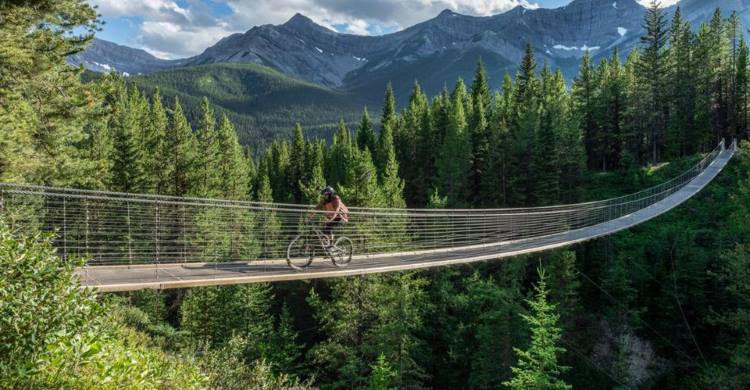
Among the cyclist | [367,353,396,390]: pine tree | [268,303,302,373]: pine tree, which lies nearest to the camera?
the cyclist

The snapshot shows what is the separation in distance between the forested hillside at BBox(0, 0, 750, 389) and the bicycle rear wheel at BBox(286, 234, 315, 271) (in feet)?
8.94

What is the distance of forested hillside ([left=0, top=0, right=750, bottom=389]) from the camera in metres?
6.40

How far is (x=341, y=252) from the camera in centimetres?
A: 932

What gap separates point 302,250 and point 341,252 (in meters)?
0.82

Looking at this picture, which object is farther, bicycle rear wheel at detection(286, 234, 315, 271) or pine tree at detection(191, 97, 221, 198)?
pine tree at detection(191, 97, 221, 198)

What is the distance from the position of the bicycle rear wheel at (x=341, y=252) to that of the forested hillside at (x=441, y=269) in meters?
3.35

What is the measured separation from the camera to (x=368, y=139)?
4219 cm

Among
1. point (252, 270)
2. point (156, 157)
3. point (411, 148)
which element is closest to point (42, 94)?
point (252, 270)

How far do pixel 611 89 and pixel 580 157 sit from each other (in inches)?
392

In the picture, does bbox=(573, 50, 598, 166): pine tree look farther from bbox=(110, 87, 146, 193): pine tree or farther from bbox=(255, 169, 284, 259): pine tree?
bbox=(110, 87, 146, 193): pine tree

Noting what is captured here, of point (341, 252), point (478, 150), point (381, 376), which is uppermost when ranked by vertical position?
point (478, 150)

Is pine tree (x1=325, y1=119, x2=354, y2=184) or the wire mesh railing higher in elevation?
pine tree (x1=325, y1=119, x2=354, y2=184)

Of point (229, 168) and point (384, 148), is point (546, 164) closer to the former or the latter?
point (384, 148)

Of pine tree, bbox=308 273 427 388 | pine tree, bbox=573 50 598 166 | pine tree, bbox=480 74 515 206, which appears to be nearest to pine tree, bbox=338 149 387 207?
pine tree, bbox=308 273 427 388
